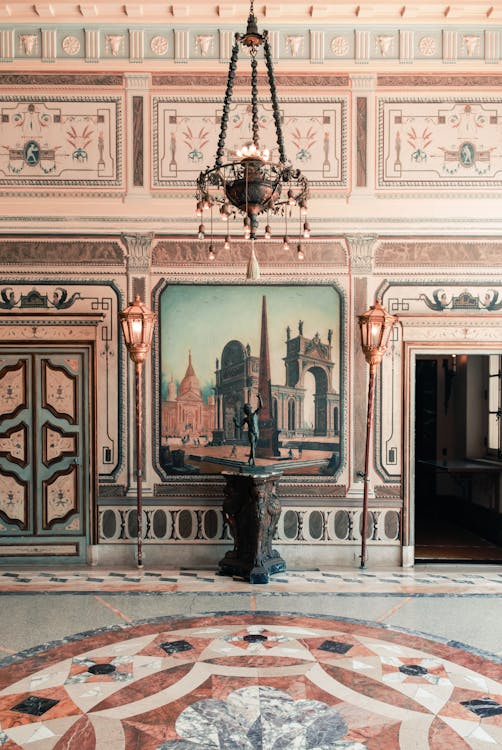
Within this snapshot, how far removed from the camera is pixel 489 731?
337cm

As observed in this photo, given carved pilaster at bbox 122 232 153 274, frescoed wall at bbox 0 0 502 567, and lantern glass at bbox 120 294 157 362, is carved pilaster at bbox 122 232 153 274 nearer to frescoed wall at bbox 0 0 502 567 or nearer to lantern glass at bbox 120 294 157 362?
frescoed wall at bbox 0 0 502 567

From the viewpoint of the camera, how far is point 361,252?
6.68 metres

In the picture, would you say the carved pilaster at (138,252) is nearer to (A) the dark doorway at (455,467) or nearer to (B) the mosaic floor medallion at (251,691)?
(B) the mosaic floor medallion at (251,691)

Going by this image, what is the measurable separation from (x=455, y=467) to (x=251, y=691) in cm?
541

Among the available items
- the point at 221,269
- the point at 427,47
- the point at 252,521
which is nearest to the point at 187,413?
the point at 252,521

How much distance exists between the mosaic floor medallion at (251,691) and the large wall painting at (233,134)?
4363 mm

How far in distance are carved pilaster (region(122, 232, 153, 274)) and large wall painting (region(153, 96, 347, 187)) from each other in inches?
22.9

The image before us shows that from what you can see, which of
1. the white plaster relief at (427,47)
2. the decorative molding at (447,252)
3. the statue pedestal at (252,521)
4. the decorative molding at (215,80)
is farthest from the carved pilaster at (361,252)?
the statue pedestal at (252,521)

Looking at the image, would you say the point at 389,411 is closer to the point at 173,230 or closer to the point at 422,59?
the point at 173,230

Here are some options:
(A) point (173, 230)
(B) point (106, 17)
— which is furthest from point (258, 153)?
(B) point (106, 17)

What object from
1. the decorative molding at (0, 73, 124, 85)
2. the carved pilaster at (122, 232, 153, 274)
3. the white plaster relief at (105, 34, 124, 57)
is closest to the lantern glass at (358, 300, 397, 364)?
Answer: the carved pilaster at (122, 232, 153, 274)

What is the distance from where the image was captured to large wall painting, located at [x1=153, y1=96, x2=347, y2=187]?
6.70 meters

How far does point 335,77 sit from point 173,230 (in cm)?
226

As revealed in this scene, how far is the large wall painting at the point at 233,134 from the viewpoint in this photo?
6.70 metres
